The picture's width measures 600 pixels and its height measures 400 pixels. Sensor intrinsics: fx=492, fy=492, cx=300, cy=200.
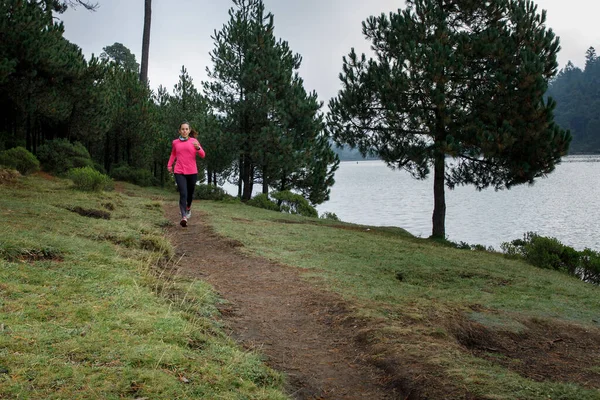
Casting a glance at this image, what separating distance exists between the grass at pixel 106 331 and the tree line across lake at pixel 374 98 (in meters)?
12.7

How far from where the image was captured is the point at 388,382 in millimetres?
3932

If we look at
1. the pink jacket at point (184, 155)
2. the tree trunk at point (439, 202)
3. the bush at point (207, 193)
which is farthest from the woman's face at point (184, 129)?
the bush at point (207, 193)

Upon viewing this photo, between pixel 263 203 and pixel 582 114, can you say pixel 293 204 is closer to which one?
pixel 263 203

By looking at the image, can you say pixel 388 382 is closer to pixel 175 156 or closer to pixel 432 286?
pixel 432 286

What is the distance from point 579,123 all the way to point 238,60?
399 feet

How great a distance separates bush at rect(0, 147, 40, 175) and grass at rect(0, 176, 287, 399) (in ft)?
37.9

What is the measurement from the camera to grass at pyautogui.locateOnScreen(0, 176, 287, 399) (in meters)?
2.85

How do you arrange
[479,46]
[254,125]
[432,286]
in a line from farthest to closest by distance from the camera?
1. [254,125]
2. [479,46]
3. [432,286]

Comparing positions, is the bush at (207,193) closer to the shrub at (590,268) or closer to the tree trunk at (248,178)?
the tree trunk at (248,178)

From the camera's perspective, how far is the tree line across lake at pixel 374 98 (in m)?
15.9

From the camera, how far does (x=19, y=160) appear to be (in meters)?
16.9

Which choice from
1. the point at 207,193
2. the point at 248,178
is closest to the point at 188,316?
the point at 207,193

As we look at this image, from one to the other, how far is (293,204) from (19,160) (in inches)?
435

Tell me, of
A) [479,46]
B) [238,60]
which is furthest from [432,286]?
[238,60]
